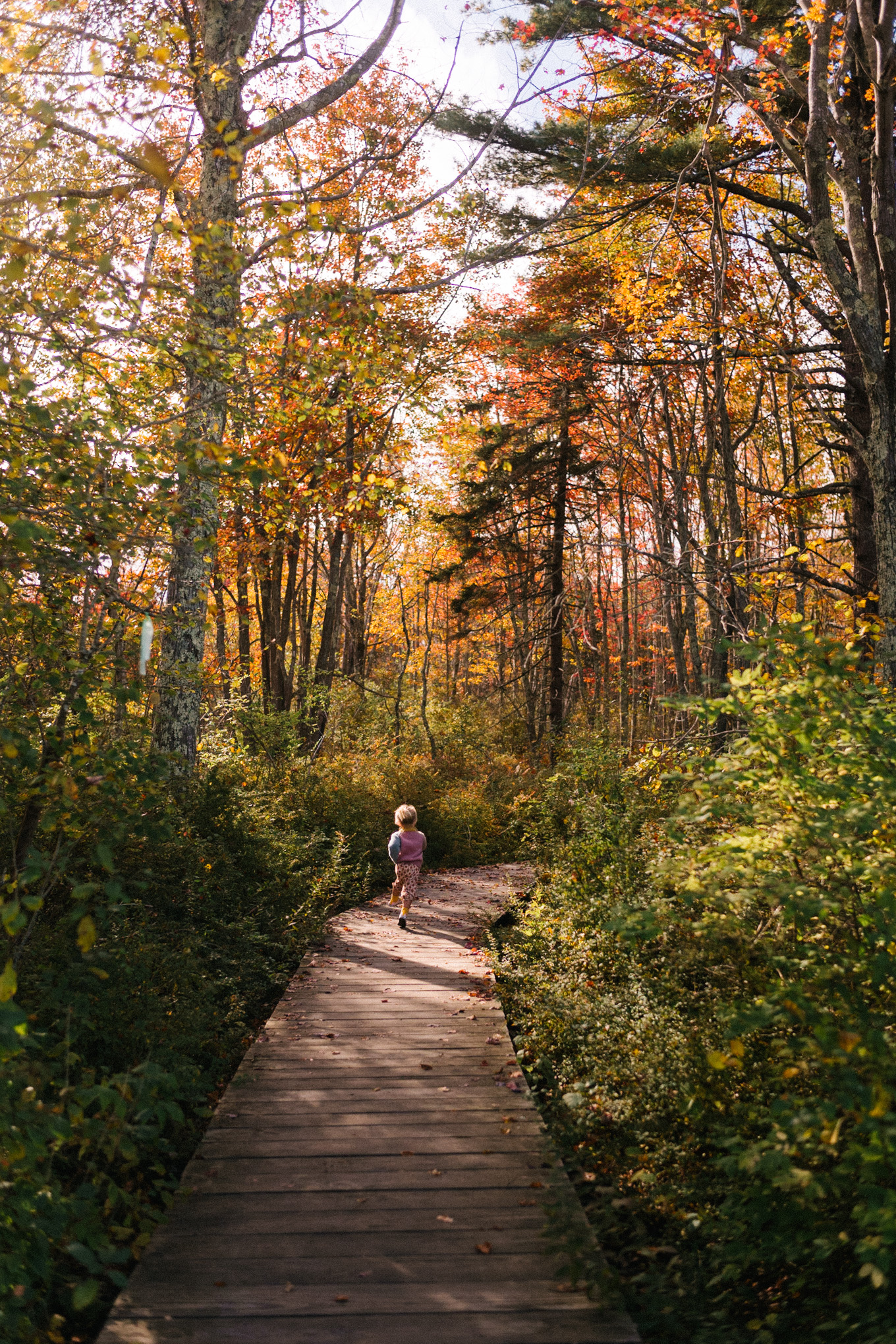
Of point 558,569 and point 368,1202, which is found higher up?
point 558,569

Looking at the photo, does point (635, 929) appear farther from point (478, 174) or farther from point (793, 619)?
point (478, 174)

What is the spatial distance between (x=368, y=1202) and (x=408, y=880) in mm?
4677

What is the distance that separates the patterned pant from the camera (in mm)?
8336

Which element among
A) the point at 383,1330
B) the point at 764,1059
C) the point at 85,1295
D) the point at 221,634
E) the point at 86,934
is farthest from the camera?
the point at 221,634

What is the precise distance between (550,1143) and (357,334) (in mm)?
5323

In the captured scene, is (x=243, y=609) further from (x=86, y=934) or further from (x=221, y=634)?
(x=86, y=934)

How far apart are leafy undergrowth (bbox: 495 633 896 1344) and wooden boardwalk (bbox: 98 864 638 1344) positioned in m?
0.28

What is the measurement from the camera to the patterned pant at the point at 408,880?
27.3 feet

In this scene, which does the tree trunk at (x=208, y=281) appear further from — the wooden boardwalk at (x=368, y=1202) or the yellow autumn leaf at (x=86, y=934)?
the yellow autumn leaf at (x=86, y=934)

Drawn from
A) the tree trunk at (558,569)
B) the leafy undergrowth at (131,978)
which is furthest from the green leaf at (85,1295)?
the tree trunk at (558,569)

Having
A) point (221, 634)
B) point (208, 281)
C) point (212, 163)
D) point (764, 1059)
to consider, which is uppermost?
point (212, 163)

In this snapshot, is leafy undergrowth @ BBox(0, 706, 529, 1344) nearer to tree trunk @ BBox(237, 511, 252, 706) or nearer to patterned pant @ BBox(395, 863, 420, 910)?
patterned pant @ BBox(395, 863, 420, 910)

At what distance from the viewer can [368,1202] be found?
12.1 ft

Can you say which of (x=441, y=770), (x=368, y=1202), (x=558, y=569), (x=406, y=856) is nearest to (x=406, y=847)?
(x=406, y=856)
